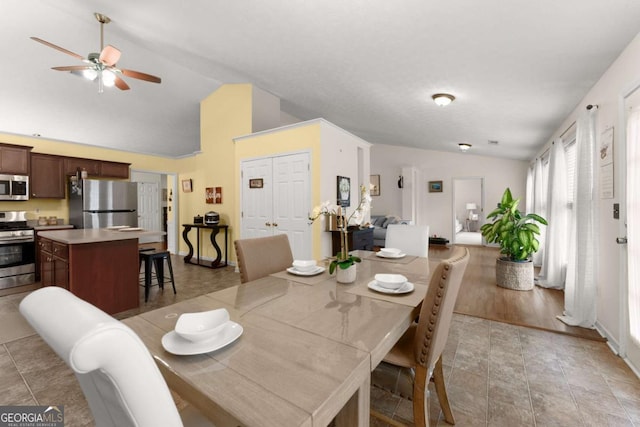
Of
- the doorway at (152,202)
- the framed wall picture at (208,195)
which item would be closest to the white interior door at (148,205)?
the doorway at (152,202)

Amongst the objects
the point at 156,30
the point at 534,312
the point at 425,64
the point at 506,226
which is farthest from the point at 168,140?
the point at 534,312

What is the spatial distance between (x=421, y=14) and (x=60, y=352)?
8.88 feet

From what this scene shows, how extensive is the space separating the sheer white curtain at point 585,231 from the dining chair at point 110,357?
11.5 ft

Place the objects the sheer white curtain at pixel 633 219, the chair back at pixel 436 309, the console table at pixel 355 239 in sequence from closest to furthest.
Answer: the chair back at pixel 436 309
the sheer white curtain at pixel 633 219
the console table at pixel 355 239

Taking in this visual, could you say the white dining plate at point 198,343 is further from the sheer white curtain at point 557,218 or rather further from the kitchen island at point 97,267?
the sheer white curtain at point 557,218

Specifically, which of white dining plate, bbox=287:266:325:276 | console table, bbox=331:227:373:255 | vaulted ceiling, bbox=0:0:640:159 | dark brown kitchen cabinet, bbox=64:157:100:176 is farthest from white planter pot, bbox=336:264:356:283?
dark brown kitchen cabinet, bbox=64:157:100:176

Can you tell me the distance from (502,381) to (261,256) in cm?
187

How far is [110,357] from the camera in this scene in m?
0.47

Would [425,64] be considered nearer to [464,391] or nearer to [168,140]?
[464,391]

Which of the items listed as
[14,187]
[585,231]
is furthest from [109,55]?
[585,231]

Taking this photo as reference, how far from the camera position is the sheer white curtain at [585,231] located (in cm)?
261

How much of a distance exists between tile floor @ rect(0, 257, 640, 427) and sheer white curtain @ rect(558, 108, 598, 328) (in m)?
0.37

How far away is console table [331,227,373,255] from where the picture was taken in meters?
4.14

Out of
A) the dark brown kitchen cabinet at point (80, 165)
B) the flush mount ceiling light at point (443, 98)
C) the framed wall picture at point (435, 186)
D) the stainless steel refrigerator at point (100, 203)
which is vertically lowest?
the stainless steel refrigerator at point (100, 203)
